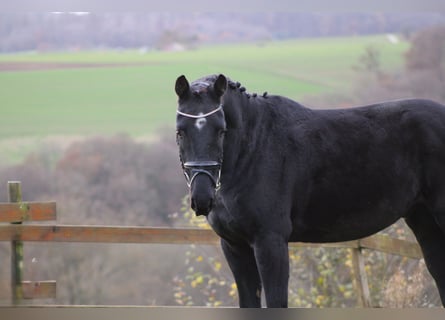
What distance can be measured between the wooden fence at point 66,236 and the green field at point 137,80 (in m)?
7.73

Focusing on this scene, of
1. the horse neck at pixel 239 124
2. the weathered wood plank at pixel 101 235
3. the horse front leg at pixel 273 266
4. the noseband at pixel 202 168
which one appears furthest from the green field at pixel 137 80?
the noseband at pixel 202 168

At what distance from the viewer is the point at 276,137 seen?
3.42 metres

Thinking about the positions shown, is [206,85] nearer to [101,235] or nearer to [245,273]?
[245,273]

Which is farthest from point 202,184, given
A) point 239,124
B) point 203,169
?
point 239,124

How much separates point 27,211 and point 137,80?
36.6 feet

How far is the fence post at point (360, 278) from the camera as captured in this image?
223 inches

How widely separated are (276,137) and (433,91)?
30.8ft

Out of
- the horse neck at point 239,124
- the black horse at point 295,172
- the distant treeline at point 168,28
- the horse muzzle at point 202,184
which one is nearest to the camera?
the horse muzzle at point 202,184

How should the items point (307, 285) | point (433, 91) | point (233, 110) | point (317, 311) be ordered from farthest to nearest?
1. point (433, 91)
2. point (307, 285)
3. point (317, 311)
4. point (233, 110)

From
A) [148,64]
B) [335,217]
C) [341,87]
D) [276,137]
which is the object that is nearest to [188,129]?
[276,137]

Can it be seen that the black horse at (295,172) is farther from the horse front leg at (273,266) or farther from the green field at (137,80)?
the green field at (137,80)

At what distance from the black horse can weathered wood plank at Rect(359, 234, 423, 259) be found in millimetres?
1636

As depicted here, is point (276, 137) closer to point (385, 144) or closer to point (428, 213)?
point (385, 144)

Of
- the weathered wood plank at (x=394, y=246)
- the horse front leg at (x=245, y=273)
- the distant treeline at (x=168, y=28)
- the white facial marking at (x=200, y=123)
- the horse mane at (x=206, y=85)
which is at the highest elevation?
the horse mane at (x=206, y=85)
